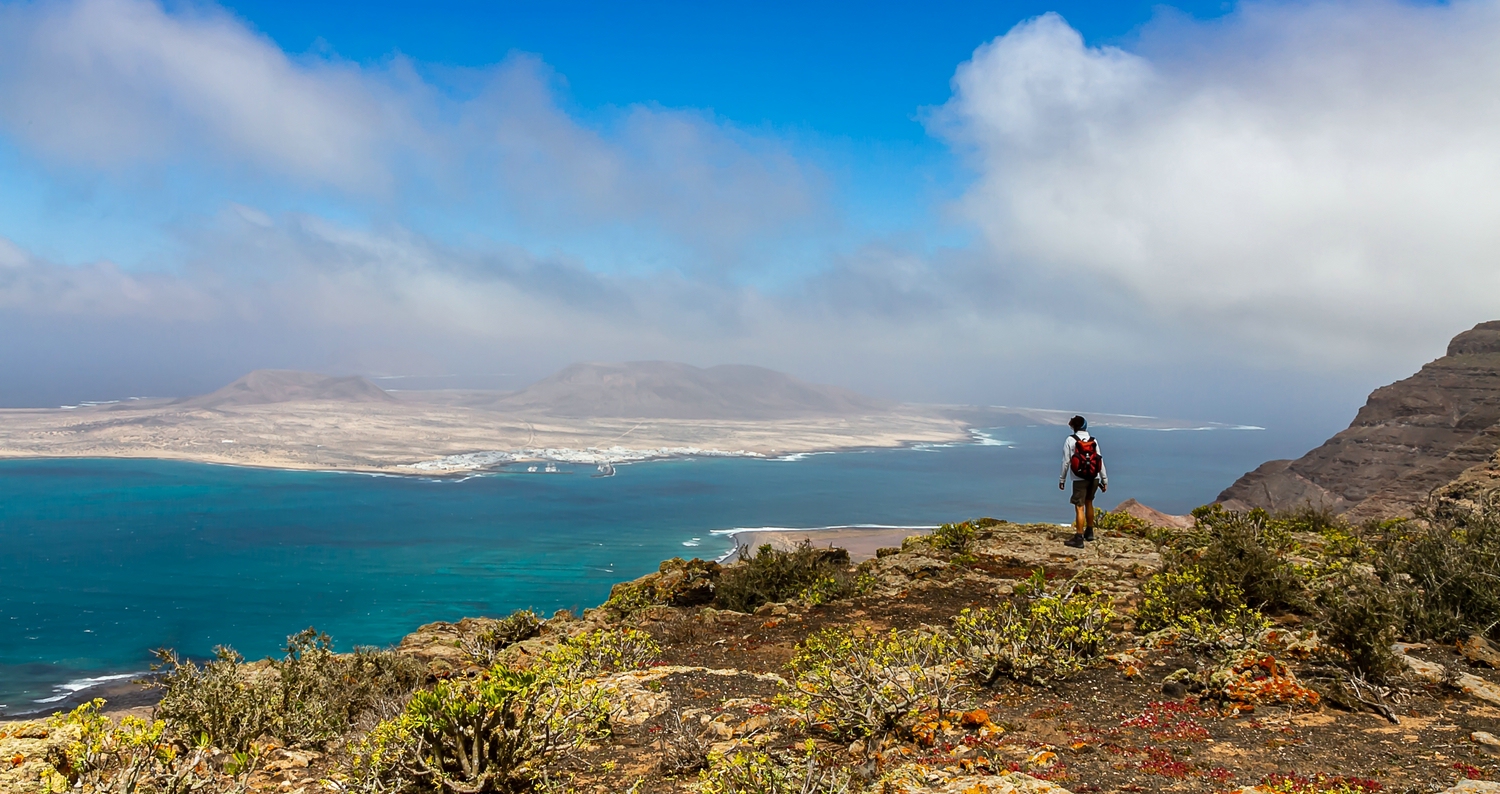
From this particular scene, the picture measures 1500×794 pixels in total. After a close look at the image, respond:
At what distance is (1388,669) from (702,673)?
561 cm

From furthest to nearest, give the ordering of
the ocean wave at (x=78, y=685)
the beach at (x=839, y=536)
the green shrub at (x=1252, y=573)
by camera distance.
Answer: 1. the beach at (x=839, y=536)
2. the ocean wave at (x=78, y=685)
3. the green shrub at (x=1252, y=573)

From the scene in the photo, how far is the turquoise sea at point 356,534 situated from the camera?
37156 millimetres

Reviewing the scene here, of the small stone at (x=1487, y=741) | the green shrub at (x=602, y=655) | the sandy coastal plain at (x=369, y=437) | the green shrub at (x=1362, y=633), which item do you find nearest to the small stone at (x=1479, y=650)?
the green shrub at (x=1362, y=633)

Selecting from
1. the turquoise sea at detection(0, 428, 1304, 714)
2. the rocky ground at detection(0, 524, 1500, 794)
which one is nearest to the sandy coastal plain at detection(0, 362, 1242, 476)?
the turquoise sea at detection(0, 428, 1304, 714)

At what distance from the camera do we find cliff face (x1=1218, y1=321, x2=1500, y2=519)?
128ft

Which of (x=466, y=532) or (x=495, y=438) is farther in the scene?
(x=495, y=438)

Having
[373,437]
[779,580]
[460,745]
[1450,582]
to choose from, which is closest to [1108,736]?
[460,745]

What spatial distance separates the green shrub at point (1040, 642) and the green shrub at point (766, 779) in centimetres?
249

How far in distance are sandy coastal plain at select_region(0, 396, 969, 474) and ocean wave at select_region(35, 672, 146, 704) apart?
253 feet

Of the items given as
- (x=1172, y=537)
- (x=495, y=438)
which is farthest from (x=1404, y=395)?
(x=495, y=438)

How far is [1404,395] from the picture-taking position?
143 ft

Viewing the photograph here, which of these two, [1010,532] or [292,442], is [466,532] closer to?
[1010,532]

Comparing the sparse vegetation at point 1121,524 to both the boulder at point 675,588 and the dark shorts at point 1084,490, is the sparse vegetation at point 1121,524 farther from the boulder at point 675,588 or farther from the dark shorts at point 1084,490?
the boulder at point 675,588

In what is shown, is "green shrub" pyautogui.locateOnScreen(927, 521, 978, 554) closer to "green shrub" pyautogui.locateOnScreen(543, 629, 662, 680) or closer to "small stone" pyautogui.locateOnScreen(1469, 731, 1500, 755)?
"green shrub" pyautogui.locateOnScreen(543, 629, 662, 680)
